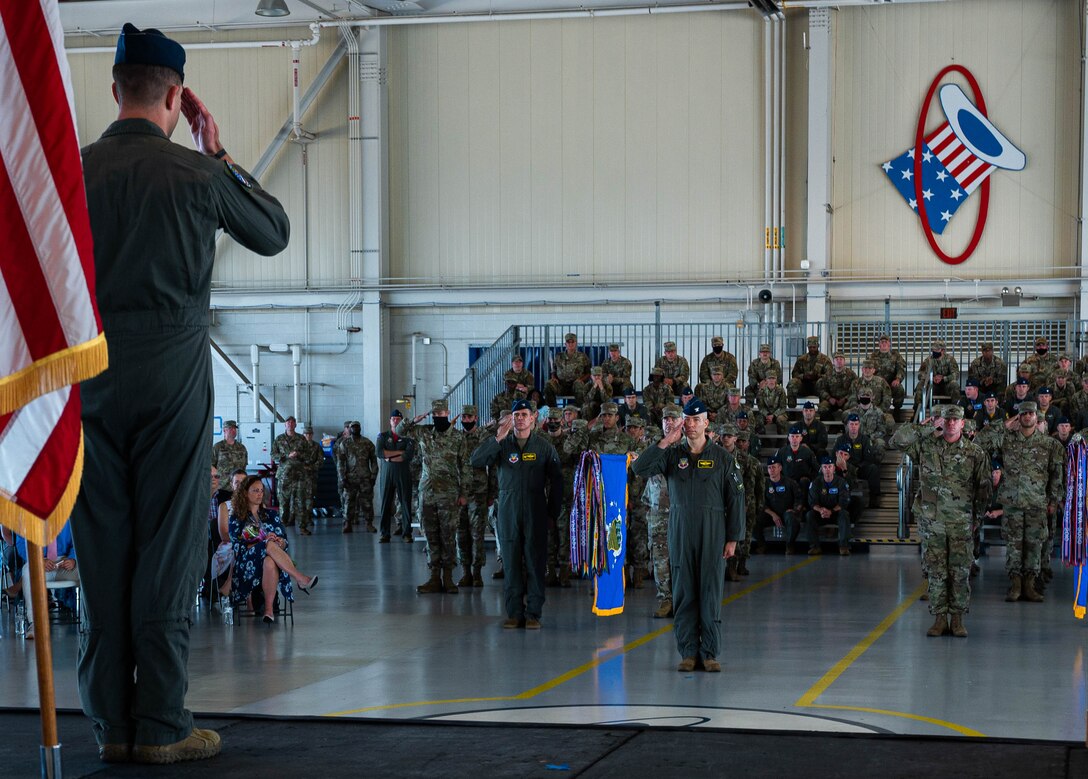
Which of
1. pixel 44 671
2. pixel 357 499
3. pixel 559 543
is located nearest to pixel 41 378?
pixel 44 671

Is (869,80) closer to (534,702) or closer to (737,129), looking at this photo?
(737,129)

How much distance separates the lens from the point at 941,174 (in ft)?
73.7

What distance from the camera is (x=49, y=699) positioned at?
2.86 metres

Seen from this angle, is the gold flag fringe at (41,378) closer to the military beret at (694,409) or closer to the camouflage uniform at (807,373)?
the military beret at (694,409)

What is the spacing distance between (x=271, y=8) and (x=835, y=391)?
12.0 m

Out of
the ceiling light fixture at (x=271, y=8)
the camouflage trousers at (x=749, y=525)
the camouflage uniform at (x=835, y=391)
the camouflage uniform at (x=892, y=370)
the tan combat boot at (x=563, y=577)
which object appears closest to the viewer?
the tan combat boot at (x=563, y=577)

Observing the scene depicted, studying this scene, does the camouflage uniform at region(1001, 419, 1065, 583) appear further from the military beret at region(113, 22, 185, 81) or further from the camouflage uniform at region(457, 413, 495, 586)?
the military beret at region(113, 22, 185, 81)

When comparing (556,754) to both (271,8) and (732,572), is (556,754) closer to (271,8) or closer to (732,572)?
(732,572)

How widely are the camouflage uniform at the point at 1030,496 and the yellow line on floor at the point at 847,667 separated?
1326 mm

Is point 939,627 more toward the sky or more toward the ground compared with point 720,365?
more toward the ground

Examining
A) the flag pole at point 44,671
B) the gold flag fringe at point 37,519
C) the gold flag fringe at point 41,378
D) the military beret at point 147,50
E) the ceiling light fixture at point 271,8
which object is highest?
the ceiling light fixture at point 271,8

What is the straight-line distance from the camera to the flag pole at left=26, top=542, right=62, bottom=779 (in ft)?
9.26

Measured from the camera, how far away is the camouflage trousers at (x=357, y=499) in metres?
22.3

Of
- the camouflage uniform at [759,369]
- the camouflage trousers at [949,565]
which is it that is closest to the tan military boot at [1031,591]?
the camouflage trousers at [949,565]
